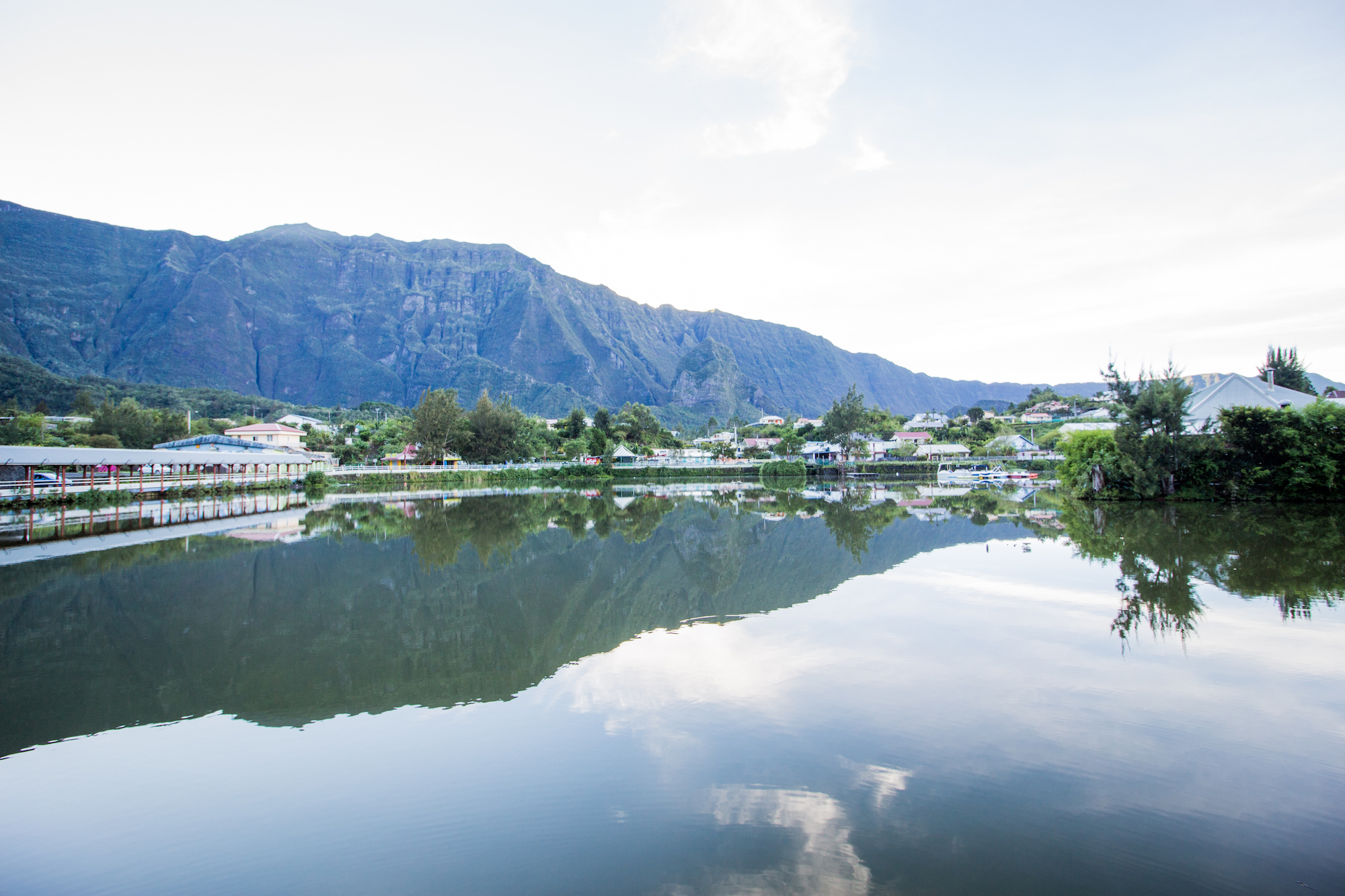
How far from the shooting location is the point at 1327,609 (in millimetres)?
7441

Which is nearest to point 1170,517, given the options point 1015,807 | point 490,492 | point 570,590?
point 570,590

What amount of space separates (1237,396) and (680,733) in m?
32.6

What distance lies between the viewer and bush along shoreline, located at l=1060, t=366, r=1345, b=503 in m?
19.3

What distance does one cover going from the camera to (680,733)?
455 cm

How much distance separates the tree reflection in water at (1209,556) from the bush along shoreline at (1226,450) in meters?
1.59

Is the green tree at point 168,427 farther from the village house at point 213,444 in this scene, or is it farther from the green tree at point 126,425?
the village house at point 213,444

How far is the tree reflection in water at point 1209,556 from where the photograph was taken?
773 cm

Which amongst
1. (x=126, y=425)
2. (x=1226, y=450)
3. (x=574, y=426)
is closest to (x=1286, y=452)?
(x=1226, y=450)

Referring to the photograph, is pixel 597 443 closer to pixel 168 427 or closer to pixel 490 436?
pixel 490 436

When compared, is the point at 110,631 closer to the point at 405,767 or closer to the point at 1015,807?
the point at 405,767

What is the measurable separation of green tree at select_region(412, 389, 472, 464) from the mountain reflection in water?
3155 cm

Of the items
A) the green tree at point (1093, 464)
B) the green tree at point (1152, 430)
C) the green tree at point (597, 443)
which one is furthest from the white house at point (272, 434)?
the green tree at point (1152, 430)

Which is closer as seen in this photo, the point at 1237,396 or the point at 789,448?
the point at 1237,396

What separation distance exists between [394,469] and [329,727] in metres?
40.9
